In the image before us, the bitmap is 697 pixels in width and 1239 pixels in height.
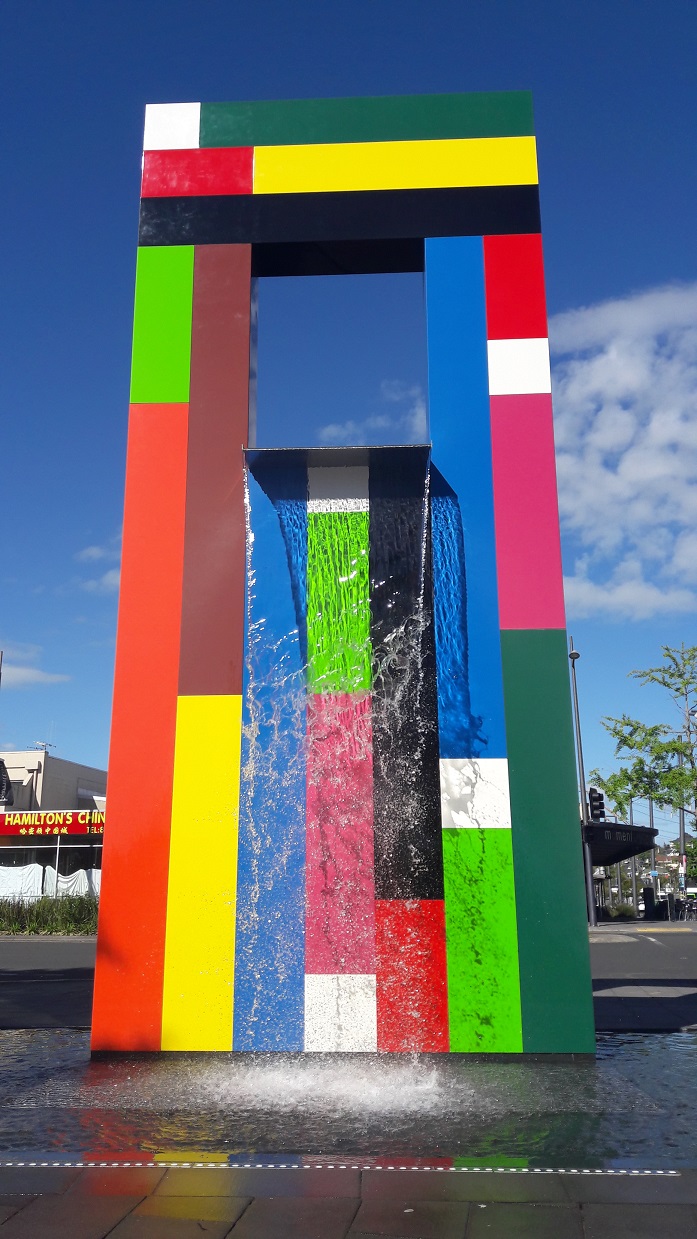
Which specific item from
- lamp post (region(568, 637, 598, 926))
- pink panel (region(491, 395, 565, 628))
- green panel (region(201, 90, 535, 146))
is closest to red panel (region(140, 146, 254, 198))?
green panel (region(201, 90, 535, 146))

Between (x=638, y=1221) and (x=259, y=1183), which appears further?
(x=259, y=1183)

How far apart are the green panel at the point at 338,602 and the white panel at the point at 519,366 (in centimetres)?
160

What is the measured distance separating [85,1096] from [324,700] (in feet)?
10.2

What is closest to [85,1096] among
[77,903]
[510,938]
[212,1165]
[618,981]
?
[212,1165]

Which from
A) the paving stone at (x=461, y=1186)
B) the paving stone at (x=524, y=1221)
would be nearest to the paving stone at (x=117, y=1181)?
the paving stone at (x=461, y=1186)

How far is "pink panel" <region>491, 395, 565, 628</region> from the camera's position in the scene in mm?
Result: 7195

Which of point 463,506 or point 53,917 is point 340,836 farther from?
point 53,917

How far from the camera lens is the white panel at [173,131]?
8.28 m

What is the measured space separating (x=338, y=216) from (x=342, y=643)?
3.79m

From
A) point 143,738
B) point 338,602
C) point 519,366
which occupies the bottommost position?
point 143,738

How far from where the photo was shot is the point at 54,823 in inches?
1183

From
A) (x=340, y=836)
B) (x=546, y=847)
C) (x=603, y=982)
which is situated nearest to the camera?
(x=546, y=847)

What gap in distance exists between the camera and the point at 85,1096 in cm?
A: 554

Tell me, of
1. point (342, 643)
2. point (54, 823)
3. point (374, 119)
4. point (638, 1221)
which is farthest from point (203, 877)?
point (54, 823)
